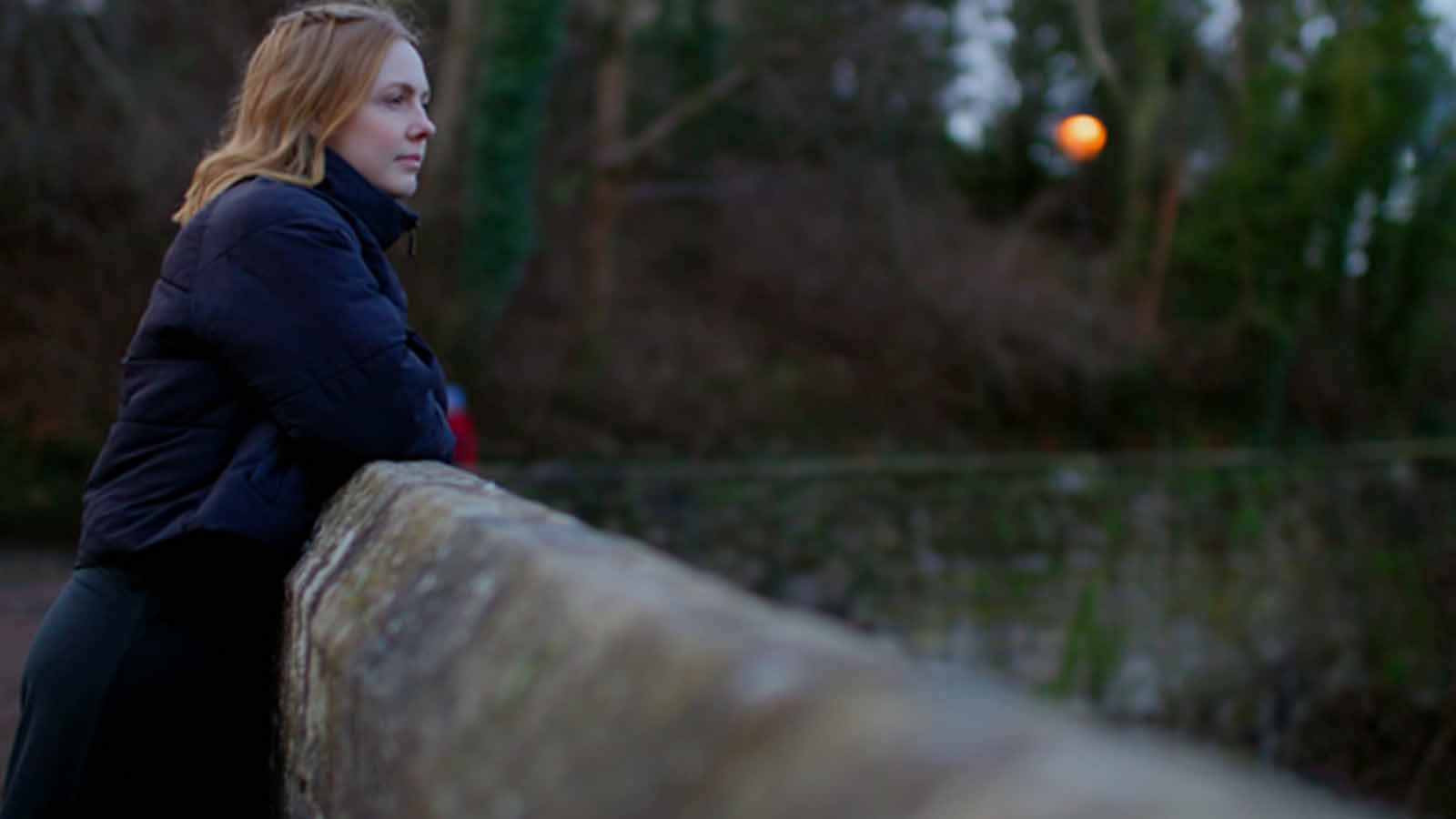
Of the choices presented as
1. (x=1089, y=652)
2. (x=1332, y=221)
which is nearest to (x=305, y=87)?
(x=1089, y=652)

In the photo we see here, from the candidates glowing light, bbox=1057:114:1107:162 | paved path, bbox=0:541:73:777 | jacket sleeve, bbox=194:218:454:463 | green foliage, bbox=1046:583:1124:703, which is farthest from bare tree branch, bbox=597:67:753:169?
jacket sleeve, bbox=194:218:454:463

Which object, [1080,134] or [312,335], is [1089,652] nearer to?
[1080,134]

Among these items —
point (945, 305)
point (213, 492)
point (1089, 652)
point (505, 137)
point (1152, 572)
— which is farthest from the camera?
point (945, 305)

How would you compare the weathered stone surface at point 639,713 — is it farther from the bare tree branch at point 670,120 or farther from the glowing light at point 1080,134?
the glowing light at point 1080,134

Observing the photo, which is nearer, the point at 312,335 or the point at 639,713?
the point at 639,713

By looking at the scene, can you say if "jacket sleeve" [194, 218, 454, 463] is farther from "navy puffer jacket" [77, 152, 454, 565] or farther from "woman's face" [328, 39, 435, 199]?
"woman's face" [328, 39, 435, 199]

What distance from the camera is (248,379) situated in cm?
207

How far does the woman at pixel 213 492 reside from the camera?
203cm

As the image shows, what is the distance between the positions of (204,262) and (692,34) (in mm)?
16513

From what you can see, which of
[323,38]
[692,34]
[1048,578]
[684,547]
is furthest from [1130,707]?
[323,38]

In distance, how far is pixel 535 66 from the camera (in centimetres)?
1509

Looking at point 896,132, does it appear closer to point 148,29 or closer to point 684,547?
point 684,547

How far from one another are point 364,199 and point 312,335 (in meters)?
0.36

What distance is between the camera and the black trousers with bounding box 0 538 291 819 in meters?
2.01
